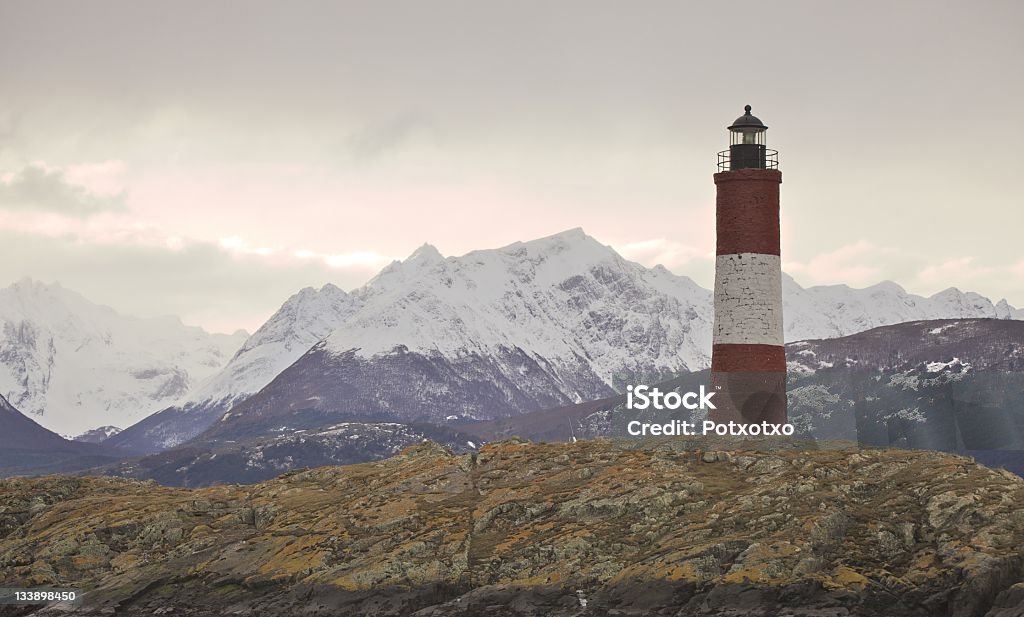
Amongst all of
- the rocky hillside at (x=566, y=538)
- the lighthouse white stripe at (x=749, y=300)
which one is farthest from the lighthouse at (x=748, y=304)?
the rocky hillside at (x=566, y=538)

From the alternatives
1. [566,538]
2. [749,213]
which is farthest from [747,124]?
[566,538]

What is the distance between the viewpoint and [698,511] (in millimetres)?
85125

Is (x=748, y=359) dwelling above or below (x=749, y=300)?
below

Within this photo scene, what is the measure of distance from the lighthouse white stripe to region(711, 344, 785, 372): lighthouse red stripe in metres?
0.36

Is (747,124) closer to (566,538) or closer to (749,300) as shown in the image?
(749,300)

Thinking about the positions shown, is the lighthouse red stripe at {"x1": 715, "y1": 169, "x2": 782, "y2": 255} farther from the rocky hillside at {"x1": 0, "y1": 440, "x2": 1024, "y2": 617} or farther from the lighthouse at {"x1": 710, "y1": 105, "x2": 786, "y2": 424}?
the rocky hillside at {"x1": 0, "y1": 440, "x2": 1024, "y2": 617}

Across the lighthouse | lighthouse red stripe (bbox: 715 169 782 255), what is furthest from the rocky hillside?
lighthouse red stripe (bbox: 715 169 782 255)

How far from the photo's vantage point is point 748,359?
329ft

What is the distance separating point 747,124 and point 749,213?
6.74 m

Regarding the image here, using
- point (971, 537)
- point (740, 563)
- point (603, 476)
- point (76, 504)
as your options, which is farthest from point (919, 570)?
point (76, 504)

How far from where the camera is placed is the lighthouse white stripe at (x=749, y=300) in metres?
100

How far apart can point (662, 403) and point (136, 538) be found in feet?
115

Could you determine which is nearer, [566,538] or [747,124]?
[566,538]

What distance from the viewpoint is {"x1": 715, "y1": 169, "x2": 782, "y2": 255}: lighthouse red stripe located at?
100312 mm
